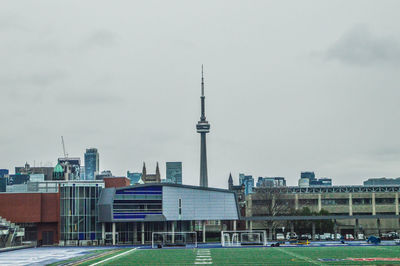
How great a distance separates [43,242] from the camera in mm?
111875

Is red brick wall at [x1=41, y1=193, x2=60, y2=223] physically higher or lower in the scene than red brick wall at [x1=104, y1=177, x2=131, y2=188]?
lower

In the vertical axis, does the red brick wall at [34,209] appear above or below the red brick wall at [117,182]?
below

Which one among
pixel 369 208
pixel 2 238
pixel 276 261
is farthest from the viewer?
pixel 369 208

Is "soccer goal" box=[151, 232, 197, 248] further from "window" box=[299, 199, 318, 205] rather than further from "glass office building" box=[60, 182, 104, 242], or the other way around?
"window" box=[299, 199, 318, 205]

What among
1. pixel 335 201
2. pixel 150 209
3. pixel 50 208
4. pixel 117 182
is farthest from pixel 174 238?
pixel 335 201

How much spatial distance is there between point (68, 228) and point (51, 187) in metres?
39.8

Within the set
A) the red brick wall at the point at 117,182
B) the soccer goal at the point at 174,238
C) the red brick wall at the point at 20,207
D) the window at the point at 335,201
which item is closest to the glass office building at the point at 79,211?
the red brick wall at the point at 20,207

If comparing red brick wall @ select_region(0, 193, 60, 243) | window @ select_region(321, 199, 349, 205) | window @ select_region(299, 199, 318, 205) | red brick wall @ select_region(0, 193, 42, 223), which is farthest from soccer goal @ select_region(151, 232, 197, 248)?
window @ select_region(321, 199, 349, 205)

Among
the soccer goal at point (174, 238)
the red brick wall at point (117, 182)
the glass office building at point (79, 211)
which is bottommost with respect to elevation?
the soccer goal at point (174, 238)

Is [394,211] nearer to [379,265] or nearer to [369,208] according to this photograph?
[369,208]

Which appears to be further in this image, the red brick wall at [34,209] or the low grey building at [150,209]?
the low grey building at [150,209]

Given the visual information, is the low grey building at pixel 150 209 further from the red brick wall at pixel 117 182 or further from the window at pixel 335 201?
the window at pixel 335 201

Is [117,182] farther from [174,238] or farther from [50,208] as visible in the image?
[174,238]

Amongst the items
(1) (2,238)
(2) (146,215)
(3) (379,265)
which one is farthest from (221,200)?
(3) (379,265)
